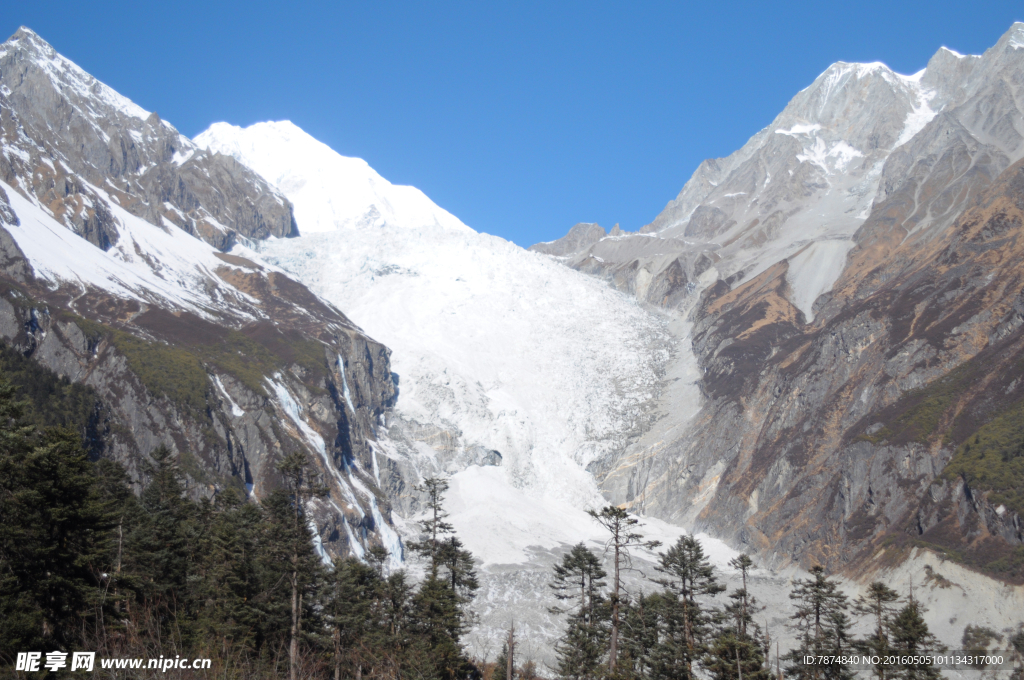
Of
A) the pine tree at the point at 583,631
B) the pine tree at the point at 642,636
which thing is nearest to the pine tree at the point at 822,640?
the pine tree at the point at 642,636

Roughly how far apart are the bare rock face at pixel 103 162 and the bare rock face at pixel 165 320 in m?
0.39

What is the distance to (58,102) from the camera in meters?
167

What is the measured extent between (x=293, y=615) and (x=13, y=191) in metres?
110

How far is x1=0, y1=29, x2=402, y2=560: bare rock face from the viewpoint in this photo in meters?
78.4

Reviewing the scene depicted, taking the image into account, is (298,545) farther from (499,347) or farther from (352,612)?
(499,347)

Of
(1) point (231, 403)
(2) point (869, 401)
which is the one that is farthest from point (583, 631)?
(2) point (869, 401)

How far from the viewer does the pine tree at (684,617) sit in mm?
32281

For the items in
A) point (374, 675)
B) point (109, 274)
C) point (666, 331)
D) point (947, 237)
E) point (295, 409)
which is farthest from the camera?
point (666, 331)

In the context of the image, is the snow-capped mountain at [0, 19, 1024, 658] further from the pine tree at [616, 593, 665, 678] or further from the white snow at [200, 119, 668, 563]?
the pine tree at [616, 593, 665, 678]

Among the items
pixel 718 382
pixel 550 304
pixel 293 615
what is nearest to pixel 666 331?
pixel 550 304

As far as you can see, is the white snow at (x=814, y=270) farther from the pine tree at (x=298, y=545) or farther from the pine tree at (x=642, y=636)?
the pine tree at (x=298, y=545)

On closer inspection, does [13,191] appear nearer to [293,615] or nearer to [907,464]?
[293,615]

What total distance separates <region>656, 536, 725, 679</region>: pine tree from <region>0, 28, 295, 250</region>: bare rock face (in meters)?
111

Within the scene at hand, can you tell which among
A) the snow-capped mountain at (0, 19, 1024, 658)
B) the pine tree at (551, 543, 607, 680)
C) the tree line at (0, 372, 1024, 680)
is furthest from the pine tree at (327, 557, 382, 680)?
the snow-capped mountain at (0, 19, 1024, 658)
